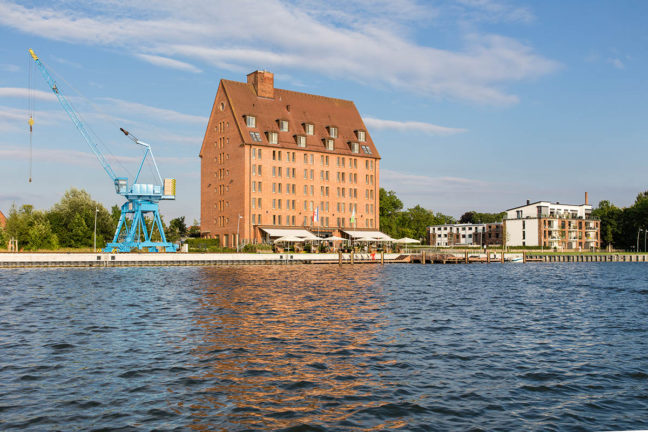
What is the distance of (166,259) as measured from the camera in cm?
8319

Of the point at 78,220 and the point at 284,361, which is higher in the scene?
the point at 78,220

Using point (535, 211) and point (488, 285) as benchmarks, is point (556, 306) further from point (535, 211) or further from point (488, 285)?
point (535, 211)

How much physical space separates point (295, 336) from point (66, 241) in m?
89.1

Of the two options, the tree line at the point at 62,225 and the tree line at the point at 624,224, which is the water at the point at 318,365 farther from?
the tree line at the point at 624,224

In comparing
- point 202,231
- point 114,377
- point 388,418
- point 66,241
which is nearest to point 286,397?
point 388,418

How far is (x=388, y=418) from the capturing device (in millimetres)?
13555

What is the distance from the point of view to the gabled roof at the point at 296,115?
109812 millimetres

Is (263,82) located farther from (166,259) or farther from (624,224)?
(624,224)

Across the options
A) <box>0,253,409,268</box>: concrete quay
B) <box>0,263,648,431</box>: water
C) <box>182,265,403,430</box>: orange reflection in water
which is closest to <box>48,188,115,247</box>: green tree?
<box>0,253,409,268</box>: concrete quay

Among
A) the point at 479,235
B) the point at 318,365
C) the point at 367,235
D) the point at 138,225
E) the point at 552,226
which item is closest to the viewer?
the point at 318,365

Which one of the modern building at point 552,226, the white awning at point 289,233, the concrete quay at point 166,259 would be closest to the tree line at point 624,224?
the modern building at point 552,226

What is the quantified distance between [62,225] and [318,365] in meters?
96.9

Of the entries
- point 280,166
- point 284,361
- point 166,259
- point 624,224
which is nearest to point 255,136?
point 280,166

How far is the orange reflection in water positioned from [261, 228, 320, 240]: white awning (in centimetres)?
6386
